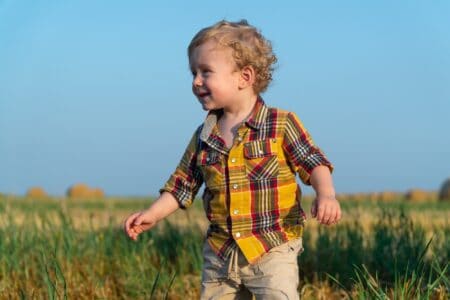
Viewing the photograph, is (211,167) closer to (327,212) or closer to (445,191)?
(327,212)

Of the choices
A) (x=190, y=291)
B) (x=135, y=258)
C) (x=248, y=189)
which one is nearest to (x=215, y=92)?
(x=248, y=189)

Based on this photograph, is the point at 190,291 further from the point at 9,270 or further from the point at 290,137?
the point at 290,137

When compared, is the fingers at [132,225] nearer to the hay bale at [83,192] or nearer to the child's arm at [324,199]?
the child's arm at [324,199]

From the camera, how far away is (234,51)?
3141 millimetres

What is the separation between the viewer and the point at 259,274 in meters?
3.00

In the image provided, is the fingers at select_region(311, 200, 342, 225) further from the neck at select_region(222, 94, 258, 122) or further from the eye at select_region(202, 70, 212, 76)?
the eye at select_region(202, 70, 212, 76)

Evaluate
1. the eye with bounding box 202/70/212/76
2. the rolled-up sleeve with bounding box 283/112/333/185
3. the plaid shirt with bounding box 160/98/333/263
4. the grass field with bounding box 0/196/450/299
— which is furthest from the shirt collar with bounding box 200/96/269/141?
the grass field with bounding box 0/196/450/299

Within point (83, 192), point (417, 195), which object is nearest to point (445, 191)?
point (417, 195)

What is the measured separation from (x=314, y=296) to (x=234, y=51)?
1.57 metres

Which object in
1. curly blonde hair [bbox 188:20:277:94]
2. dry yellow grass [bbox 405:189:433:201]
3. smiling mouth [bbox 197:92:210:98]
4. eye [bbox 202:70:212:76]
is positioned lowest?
dry yellow grass [bbox 405:189:433:201]

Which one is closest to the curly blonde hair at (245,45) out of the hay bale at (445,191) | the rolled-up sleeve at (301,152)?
the rolled-up sleeve at (301,152)

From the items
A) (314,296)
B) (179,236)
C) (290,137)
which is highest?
(290,137)

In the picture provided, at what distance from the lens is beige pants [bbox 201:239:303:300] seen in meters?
2.98

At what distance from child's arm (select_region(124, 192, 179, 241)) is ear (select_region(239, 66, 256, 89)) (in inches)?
22.4
